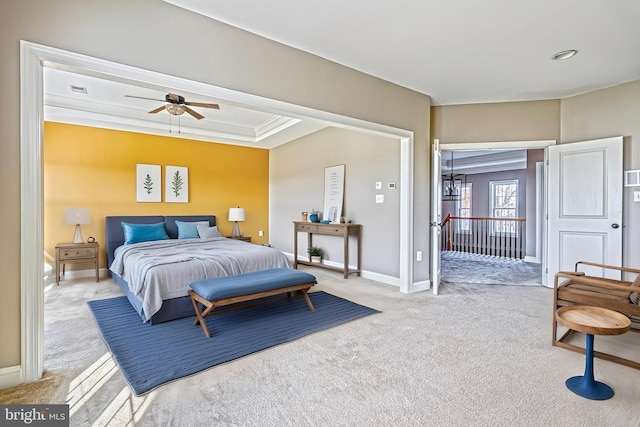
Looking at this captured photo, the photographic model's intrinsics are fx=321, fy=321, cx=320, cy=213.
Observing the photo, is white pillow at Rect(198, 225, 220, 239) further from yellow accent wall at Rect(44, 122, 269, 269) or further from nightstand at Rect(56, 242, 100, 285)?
nightstand at Rect(56, 242, 100, 285)

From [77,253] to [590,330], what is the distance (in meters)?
6.08

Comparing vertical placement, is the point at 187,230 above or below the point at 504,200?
below

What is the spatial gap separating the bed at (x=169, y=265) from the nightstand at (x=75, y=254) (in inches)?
12.3

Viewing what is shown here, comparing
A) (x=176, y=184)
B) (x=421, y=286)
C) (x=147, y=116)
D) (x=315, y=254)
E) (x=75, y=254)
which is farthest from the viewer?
(x=176, y=184)

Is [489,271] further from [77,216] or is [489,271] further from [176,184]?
[77,216]

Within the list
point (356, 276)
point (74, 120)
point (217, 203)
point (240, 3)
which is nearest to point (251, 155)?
point (217, 203)

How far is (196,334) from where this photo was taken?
9.46 feet

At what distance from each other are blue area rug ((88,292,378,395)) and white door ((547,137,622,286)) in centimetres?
306

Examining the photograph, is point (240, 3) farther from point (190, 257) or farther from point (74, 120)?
point (74, 120)

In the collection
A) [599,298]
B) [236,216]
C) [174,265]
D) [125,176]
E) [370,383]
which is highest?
[125,176]

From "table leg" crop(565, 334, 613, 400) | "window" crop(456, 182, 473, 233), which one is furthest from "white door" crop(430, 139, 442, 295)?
"window" crop(456, 182, 473, 233)

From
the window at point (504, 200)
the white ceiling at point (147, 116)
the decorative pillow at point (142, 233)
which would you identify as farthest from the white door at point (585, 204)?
the decorative pillow at point (142, 233)

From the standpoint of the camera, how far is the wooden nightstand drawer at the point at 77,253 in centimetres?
479

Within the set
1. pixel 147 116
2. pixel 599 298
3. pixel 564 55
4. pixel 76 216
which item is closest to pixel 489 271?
pixel 599 298
